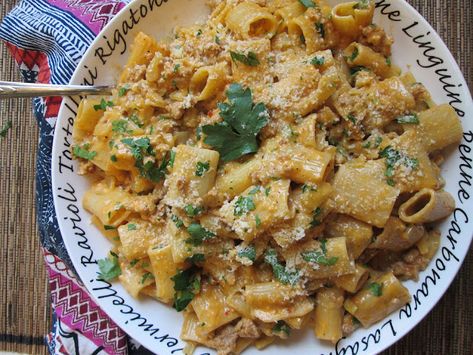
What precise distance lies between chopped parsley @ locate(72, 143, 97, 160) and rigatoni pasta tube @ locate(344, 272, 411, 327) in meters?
1.69

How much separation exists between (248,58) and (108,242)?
142 cm

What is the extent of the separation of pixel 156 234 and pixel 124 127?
64 centimetres

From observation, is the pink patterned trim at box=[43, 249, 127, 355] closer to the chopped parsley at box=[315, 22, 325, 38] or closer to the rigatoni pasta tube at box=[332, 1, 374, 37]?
the chopped parsley at box=[315, 22, 325, 38]

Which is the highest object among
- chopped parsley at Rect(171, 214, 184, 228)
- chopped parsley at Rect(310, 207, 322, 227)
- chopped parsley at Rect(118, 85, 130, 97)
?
chopped parsley at Rect(118, 85, 130, 97)

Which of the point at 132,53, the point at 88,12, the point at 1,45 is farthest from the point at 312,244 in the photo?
the point at 1,45

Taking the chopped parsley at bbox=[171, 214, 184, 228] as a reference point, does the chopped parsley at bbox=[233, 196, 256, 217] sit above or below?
above

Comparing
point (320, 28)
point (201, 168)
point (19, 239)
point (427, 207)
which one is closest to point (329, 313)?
point (427, 207)

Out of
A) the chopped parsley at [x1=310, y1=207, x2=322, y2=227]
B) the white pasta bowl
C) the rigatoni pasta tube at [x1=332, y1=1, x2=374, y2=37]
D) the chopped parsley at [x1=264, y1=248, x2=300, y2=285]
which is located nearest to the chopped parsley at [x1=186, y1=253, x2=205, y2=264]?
the chopped parsley at [x1=264, y1=248, x2=300, y2=285]

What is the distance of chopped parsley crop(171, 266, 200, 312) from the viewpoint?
3.01 m

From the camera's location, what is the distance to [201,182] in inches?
112

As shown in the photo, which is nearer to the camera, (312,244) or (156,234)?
(312,244)

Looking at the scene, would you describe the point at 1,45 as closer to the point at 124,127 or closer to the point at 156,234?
the point at 124,127

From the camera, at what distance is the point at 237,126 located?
9.34 feet

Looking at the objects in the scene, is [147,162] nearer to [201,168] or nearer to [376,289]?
[201,168]
